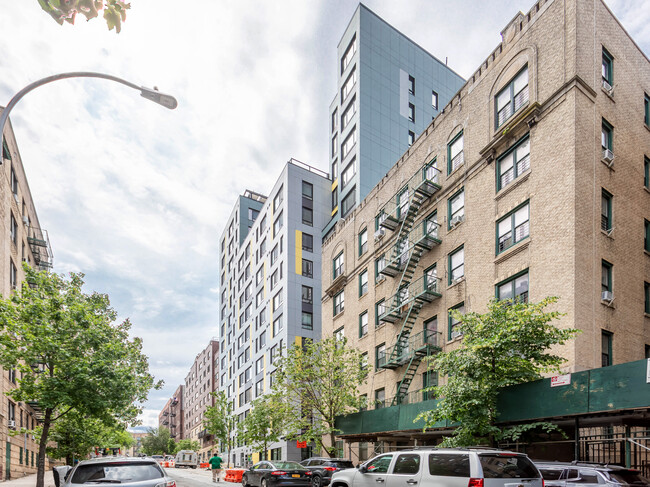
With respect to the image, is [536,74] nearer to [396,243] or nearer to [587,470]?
[396,243]

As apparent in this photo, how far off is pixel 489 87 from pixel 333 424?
1848cm

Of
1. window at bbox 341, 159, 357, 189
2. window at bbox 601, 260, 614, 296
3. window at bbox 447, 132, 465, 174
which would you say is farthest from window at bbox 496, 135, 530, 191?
window at bbox 341, 159, 357, 189

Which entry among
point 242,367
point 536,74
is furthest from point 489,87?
point 242,367

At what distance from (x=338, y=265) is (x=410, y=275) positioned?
1145cm

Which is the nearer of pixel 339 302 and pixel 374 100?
pixel 339 302

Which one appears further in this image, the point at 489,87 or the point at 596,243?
the point at 489,87

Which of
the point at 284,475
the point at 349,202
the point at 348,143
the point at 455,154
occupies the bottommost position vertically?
the point at 284,475

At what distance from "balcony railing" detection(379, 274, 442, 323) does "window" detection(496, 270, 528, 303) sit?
4.11 meters

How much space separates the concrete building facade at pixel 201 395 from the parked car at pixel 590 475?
7890 cm

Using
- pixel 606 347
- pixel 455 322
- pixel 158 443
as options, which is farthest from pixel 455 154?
pixel 158 443

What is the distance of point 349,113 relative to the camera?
48719mm

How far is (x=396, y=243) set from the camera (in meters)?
28.7

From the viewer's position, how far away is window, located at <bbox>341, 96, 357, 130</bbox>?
47.3 metres

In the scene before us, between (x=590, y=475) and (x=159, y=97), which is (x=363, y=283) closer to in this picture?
(x=590, y=475)
